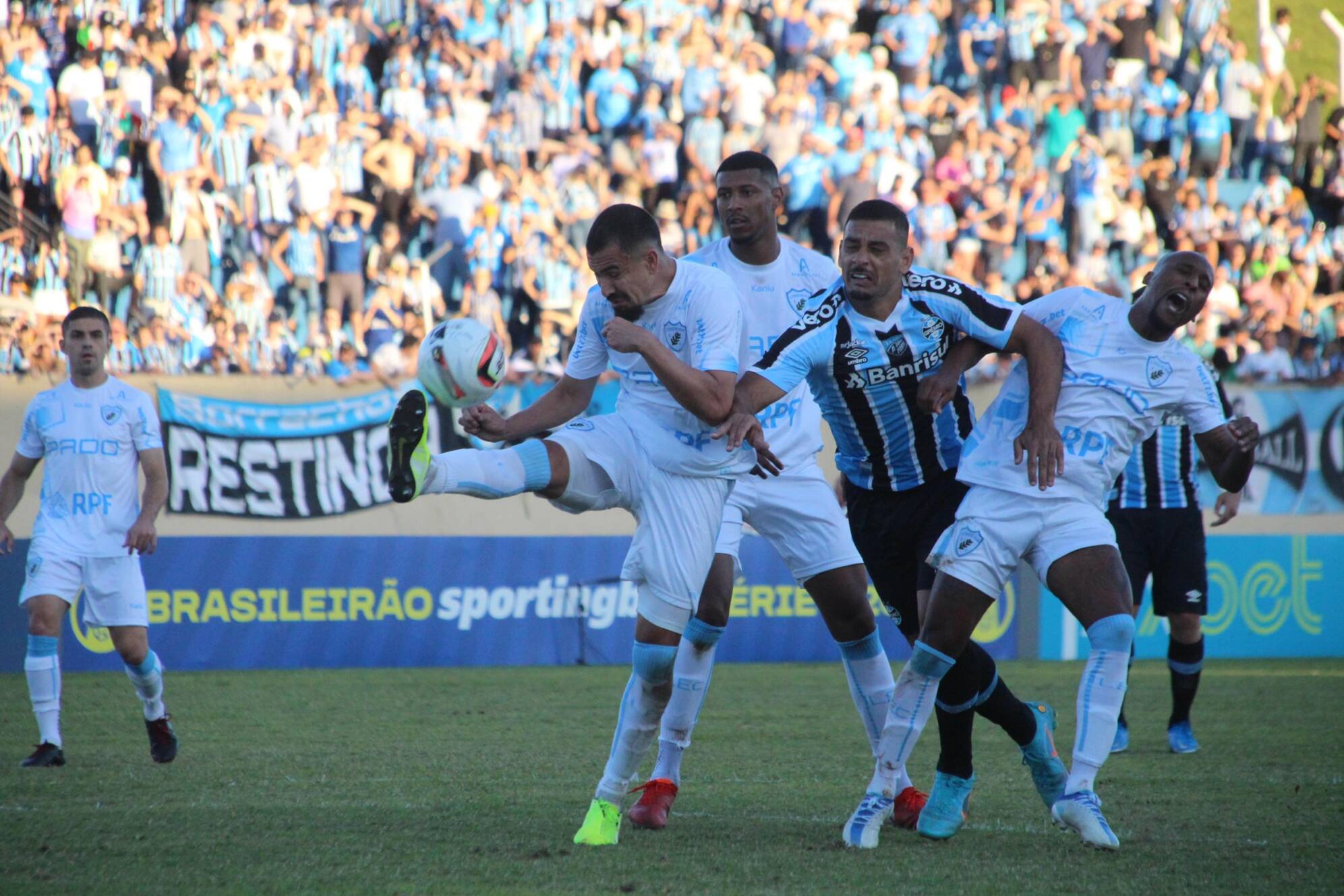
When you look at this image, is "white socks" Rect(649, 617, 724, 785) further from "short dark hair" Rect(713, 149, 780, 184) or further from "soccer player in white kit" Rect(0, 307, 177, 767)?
"soccer player in white kit" Rect(0, 307, 177, 767)

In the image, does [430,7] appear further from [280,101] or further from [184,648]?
[184,648]

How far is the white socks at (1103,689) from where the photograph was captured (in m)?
5.47

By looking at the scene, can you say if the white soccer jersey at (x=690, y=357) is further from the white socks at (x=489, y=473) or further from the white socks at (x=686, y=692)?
the white socks at (x=686, y=692)

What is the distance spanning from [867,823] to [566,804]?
146 centimetres

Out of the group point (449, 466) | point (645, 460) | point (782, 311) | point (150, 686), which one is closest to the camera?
point (449, 466)

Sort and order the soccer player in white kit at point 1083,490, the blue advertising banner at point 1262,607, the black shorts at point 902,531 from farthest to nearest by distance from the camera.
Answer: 1. the blue advertising banner at point 1262,607
2. the black shorts at point 902,531
3. the soccer player in white kit at point 1083,490

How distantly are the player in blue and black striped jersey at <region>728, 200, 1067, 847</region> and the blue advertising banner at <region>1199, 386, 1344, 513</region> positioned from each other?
857 cm

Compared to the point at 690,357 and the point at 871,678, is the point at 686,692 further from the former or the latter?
the point at 690,357

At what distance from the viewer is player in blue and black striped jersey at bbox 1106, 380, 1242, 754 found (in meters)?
8.80

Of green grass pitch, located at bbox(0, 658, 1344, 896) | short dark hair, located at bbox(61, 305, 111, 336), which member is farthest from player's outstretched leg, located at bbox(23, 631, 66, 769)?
short dark hair, located at bbox(61, 305, 111, 336)

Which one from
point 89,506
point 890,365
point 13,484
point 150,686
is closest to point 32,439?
point 13,484

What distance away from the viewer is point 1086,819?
5.30 meters

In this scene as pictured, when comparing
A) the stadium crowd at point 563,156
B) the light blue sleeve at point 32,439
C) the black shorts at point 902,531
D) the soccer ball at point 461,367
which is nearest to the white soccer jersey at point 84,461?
the light blue sleeve at point 32,439

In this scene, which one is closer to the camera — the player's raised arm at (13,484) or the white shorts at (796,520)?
the white shorts at (796,520)
